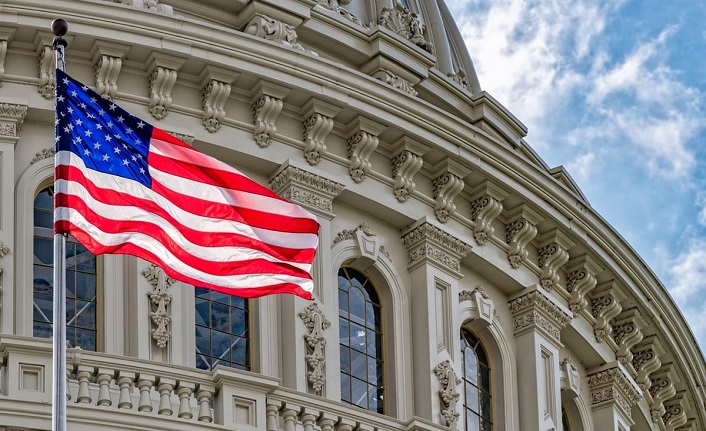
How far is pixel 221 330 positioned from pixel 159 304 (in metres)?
1.62

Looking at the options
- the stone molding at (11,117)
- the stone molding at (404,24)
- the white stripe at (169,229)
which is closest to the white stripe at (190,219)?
the white stripe at (169,229)

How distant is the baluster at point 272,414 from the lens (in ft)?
112

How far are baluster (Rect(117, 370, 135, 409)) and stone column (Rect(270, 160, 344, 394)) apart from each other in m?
5.33

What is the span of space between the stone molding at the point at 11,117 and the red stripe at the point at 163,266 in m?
7.49

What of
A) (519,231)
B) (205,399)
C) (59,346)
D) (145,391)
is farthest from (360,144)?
(59,346)

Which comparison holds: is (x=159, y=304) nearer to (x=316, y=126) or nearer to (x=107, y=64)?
(x=107, y=64)

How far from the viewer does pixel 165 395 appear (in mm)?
33125

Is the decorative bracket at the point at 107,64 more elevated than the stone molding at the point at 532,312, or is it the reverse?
the decorative bracket at the point at 107,64

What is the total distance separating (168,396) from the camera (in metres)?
33.1

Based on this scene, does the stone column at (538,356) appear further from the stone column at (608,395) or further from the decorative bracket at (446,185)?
the decorative bracket at (446,185)

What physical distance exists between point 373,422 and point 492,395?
7.06m

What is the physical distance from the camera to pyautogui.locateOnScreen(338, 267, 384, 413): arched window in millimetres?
39781

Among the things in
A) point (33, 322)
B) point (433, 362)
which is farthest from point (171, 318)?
point (433, 362)


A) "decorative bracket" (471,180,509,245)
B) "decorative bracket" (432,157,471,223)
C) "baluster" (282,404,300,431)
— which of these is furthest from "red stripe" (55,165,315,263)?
"decorative bracket" (471,180,509,245)
